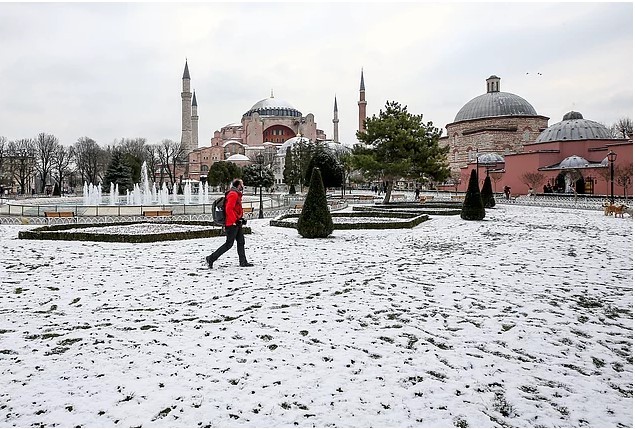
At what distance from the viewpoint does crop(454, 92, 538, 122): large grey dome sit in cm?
5866

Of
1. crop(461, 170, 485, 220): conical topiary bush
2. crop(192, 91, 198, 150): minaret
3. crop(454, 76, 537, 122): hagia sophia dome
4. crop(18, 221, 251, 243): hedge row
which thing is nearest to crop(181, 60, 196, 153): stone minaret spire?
crop(192, 91, 198, 150): minaret

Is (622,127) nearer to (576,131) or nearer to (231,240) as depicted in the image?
(576,131)

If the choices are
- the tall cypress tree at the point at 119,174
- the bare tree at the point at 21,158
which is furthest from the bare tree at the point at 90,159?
the tall cypress tree at the point at 119,174

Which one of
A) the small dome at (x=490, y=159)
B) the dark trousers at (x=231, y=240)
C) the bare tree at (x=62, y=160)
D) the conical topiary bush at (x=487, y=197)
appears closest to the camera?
the dark trousers at (x=231, y=240)

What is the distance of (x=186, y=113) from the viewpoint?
78125 mm

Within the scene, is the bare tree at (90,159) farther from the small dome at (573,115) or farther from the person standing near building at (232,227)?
the person standing near building at (232,227)

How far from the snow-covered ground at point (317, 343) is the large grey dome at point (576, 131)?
39.6 m

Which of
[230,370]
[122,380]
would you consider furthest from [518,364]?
[122,380]

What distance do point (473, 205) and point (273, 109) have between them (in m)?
78.4

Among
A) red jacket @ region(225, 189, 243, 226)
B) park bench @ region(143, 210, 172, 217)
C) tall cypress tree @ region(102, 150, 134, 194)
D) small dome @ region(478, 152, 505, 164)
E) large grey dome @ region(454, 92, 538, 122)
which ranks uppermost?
large grey dome @ region(454, 92, 538, 122)

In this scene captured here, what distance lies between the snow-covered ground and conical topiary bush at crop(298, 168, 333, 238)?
3577 millimetres

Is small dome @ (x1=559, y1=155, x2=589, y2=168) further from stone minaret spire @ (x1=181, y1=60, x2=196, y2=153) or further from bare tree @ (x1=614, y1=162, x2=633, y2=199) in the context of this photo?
stone minaret spire @ (x1=181, y1=60, x2=196, y2=153)

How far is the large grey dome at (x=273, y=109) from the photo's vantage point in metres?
92.2

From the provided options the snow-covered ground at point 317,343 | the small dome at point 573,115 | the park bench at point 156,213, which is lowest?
the snow-covered ground at point 317,343
